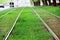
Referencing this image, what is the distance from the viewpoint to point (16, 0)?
135375 mm

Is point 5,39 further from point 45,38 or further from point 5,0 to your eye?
point 5,0

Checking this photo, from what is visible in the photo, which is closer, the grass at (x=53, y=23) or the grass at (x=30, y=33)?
the grass at (x=30, y=33)

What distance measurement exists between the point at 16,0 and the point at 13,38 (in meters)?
127

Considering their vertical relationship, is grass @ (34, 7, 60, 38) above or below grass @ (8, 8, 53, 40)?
below

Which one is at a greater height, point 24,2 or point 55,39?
point 55,39

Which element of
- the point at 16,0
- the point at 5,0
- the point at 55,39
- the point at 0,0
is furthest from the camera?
the point at 16,0

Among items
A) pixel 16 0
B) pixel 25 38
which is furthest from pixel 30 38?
pixel 16 0

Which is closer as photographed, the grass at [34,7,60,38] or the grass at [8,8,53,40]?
the grass at [8,8,53,40]

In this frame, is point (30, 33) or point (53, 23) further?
point (53, 23)

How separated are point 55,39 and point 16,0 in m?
128

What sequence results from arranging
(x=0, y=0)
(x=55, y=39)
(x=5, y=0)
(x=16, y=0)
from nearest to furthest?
1. (x=55, y=39)
2. (x=0, y=0)
3. (x=5, y=0)
4. (x=16, y=0)

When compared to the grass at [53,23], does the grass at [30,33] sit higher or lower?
higher

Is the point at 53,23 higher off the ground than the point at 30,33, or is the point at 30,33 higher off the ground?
the point at 30,33

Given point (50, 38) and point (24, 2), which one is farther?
point (24, 2)
